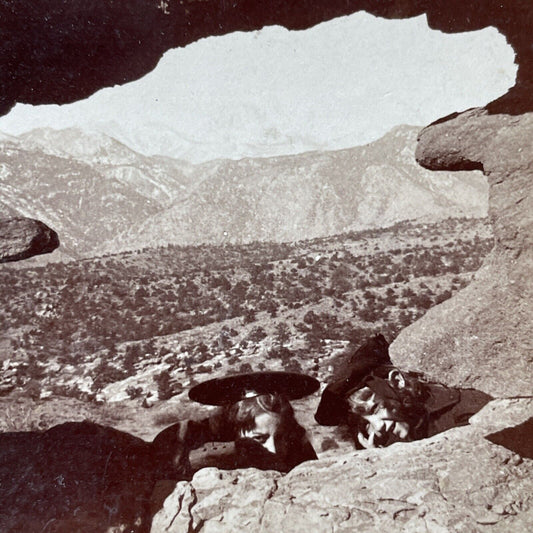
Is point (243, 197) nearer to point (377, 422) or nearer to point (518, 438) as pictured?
point (377, 422)

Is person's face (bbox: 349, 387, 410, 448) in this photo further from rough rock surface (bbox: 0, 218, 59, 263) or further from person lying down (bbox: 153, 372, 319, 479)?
rough rock surface (bbox: 0, 218, 59, 263)

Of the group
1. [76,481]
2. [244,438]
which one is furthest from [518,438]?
[76,481]

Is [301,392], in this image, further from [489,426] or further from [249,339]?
[249,339]

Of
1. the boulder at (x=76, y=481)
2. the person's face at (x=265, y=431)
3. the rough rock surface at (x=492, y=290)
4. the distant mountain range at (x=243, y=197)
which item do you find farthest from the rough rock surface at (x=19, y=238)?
the distant mountain range at (x=243, y=197)

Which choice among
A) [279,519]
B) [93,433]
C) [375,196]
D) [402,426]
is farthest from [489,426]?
[375,196]

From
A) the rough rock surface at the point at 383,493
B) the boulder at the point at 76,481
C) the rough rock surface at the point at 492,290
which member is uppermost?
the rough rock surface at the point at 492,290

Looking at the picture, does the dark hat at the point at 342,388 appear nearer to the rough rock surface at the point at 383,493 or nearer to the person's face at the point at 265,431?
the person's face at the point at 265,431

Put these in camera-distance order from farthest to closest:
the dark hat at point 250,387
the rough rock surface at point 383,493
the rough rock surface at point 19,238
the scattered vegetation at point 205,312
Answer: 1. the scattered vegetation at point 205,312
2. the dark hat at point 250,387
3. the rough rock surface at point 19,238
4. the rough rock surface at point 383,493

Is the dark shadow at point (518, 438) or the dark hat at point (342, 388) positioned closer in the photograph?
the dark shadow at point (518, 438)
